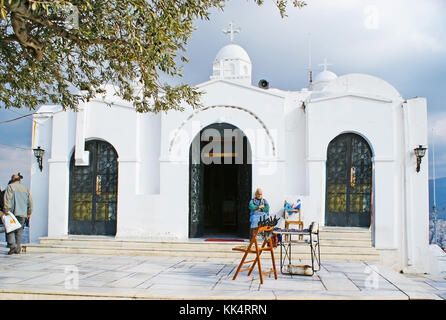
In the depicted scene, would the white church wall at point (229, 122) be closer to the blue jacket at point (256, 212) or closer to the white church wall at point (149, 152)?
the white church wall at point (149, 152)

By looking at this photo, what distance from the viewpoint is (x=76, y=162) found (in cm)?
1113

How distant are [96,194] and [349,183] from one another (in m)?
6.83

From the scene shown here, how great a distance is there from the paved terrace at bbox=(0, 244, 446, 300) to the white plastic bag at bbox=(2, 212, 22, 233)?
64 cm

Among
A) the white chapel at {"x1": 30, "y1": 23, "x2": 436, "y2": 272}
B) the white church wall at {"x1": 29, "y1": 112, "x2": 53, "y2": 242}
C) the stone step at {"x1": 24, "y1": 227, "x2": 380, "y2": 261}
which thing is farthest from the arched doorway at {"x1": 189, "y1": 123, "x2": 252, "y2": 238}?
the white church wall at {"x1": 29, "y1": 112, "x2": 53, "y2": 242}

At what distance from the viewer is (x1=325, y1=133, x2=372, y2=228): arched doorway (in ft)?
34.4

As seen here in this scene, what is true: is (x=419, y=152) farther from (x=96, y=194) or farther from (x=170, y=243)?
(x=96, y=194)

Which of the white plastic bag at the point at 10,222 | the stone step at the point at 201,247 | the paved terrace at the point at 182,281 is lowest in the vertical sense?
the paved terrace at the point at 182,281

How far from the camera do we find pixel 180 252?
9.56 m

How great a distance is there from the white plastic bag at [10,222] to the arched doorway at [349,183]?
7.45 m

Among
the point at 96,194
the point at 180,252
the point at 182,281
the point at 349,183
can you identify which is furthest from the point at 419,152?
the point at 96,194

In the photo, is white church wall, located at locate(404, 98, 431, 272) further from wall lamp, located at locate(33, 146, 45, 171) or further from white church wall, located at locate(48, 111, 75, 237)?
wall lamp, located at locate(33, 146, 45, 171)

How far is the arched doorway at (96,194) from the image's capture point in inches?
444

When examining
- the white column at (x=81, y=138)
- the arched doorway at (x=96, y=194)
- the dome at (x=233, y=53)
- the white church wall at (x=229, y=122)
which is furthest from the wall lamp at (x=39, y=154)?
the dome at (x=233, y=53)

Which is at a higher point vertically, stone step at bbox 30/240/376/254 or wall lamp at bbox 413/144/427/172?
wall lamp at bbox 413/144/427/172
